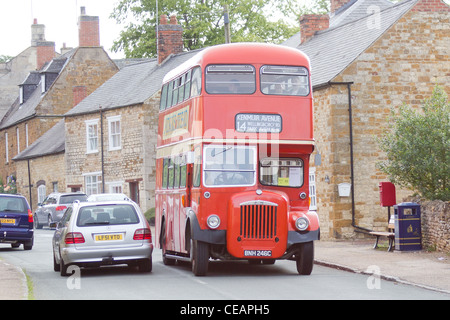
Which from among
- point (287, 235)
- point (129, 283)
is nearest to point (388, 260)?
point (287, 235)

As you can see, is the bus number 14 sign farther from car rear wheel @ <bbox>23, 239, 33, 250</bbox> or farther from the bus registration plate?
car rear wheel @ <bbox>23, 239, 33, 250</bbox>

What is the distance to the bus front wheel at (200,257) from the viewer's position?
56.7 ft

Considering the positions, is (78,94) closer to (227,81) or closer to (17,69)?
(17,69)

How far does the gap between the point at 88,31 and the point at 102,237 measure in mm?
43859

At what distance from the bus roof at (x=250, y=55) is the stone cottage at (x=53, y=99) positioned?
36.8m

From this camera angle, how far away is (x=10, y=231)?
88.9ft

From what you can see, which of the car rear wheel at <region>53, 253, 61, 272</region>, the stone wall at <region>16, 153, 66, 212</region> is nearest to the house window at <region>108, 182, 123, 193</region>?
the stone wall at <region>16, 153, 66, 212</region>

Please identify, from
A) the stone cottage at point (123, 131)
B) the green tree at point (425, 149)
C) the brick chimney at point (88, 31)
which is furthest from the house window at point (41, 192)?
the green tree at point (425, 149)

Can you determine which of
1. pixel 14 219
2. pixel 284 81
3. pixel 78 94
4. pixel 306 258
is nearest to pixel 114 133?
pixel 78 94

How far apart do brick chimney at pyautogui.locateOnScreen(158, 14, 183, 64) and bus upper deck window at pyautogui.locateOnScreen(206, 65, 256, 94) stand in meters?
31.8

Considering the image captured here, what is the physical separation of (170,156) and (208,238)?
12.9 ft

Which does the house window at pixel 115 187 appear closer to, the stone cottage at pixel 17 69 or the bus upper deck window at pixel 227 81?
the bus upper deck window at pixel 227 81

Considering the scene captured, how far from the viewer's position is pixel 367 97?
29391 millimetres
